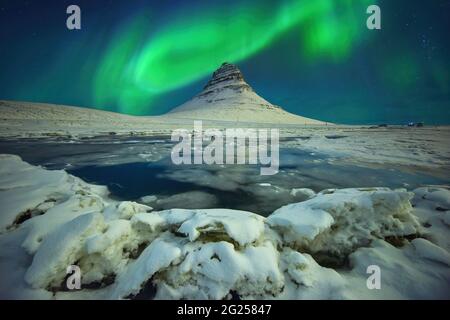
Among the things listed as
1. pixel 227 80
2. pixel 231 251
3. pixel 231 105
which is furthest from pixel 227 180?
pixel 227 80

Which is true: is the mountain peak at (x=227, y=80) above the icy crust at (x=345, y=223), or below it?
above

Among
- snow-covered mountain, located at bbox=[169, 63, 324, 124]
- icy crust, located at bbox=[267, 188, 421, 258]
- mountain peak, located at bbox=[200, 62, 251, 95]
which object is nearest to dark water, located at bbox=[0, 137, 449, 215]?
icy crust, located at bbox=[267, 188, 421, 258]

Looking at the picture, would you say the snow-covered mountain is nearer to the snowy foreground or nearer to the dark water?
the dark water

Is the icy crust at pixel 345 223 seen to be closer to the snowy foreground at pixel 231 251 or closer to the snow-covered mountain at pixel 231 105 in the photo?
the snowy foreground at pixel 231 251

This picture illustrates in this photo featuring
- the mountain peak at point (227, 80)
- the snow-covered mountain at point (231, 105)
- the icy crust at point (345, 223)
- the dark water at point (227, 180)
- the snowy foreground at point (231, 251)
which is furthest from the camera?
the mountain peak at point (227, 80)

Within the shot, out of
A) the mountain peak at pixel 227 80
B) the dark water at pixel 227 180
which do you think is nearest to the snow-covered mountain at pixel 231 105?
the mountain peak at pixel 227 80

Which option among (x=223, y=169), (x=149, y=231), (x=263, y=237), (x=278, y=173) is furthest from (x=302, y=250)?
(x=223, y=169)

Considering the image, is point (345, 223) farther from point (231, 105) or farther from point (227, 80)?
point (227, 80)
